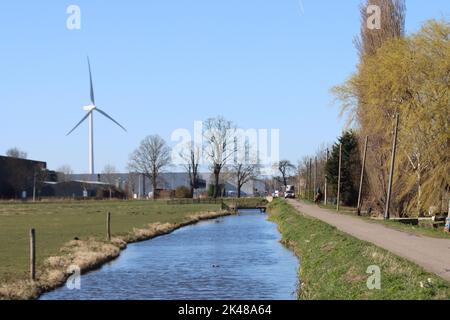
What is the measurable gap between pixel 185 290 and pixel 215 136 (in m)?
127

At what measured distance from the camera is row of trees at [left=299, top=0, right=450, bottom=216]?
4538cm

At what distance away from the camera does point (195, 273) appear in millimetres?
25562

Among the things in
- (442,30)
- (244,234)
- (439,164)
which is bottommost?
(244,234)

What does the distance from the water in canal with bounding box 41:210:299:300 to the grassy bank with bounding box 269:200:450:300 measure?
0.87 m

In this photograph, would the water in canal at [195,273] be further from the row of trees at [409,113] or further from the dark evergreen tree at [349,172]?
the dark evergreen tree at [349,172]

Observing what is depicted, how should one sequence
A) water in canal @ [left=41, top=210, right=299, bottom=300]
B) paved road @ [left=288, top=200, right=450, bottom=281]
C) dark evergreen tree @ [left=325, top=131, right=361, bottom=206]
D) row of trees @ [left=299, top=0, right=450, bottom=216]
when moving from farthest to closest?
dark evergreen tree @ [left=325, top=131, right=361, bottom=206], row of trees @ [left=299, top=0, right=450, bottom=216], water in canal @ [left=41, top=210, right=299, bottom=300], paved road @ [left=288, top=200, right=450, bottom=281]

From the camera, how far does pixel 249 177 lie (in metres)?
155

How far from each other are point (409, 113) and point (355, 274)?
102ft

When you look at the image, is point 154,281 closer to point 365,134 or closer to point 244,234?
point 244,234

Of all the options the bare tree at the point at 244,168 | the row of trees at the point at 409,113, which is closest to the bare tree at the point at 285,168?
the bare tree at the point at 244,168

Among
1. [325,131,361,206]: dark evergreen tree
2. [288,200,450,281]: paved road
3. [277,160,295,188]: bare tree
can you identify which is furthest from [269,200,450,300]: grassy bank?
[277,160,295,188]: bare tree

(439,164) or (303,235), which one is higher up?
(439,164)

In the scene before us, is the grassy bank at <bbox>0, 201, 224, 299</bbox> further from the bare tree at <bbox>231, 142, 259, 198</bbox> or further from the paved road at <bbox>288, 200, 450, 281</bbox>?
the bare tree at <bbox>231, 142, 259, 198</bbox>
